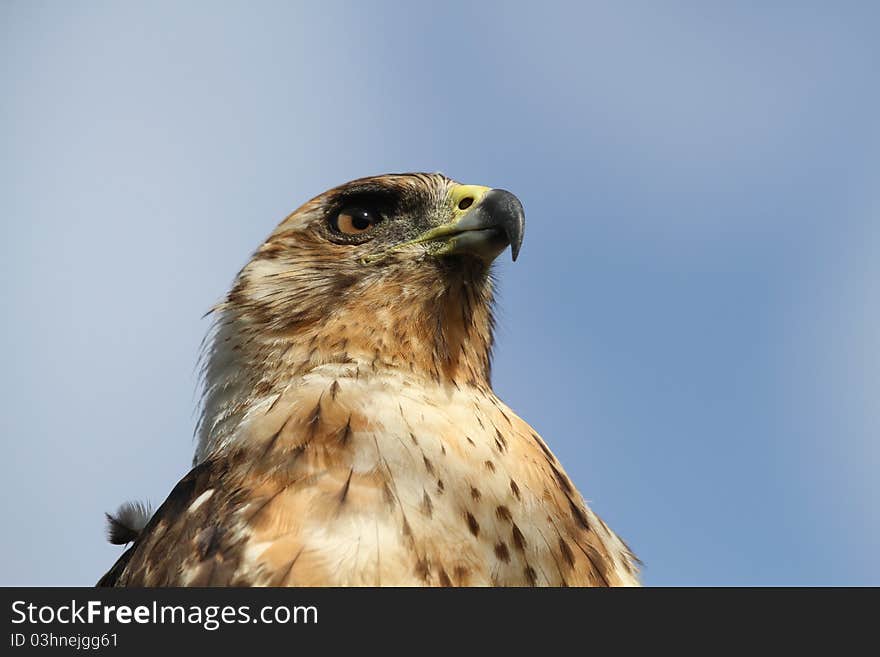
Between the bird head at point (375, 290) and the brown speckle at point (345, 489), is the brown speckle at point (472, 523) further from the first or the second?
the bird head at point (375, 290)

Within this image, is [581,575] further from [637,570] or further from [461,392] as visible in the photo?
[461,392]

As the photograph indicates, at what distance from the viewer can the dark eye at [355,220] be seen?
507 cm

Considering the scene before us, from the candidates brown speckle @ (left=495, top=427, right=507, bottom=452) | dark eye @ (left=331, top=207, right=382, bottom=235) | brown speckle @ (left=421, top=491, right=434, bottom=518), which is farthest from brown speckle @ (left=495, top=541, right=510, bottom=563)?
dark eye @ (left=331, top=207, right=382, bottom=235)

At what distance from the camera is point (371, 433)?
3965 mm

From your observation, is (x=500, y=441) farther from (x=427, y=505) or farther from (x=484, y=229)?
(x=484, y=229)

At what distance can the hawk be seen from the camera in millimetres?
3580

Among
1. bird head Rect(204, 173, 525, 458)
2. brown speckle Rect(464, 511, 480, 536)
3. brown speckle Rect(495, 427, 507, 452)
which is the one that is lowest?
brown speckle Rect(464, 511, 480, 536)

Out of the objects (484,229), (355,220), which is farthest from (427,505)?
(355,220)

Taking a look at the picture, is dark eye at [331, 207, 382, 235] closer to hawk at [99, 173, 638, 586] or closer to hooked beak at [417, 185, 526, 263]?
hawk at [99, 173, 638, 586]

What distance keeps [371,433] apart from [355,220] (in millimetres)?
1490

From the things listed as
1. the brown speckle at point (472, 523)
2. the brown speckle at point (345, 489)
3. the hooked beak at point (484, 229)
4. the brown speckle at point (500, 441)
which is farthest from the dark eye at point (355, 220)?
the brown speckle at point (472, 523)

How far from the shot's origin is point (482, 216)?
4711mm

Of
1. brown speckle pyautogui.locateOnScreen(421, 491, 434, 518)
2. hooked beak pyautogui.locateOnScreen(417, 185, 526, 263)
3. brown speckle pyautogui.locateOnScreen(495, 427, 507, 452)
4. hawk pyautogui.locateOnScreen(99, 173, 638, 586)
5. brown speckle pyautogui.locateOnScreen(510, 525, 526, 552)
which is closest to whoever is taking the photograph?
hawk pyautogui.locateOnScreen(99, 173, 638, 586)
